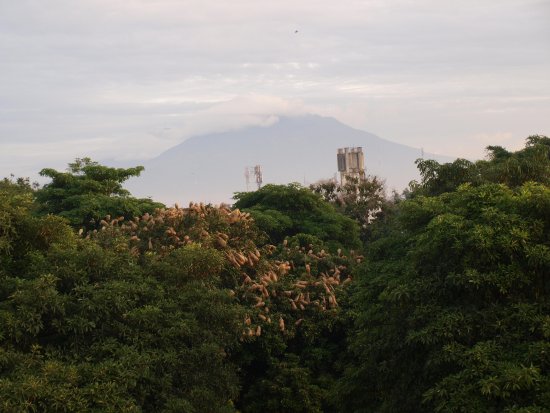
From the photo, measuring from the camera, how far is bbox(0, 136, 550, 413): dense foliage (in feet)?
35.1

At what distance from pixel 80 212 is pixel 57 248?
8.91 meters

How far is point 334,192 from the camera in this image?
32094mm

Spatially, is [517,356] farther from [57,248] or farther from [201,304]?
[57,248]

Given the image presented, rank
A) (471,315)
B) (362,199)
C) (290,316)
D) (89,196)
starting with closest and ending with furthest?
1. (471,315)
2. (290,316)
3. (89,196)
4. (362,199)

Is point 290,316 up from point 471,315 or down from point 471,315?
down

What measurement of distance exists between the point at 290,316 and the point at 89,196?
26.6 ft

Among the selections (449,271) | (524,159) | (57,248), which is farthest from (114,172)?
(449,271)

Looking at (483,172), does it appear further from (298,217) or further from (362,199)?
(362,199)

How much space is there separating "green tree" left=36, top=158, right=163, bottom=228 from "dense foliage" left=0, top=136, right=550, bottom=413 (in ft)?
12.0

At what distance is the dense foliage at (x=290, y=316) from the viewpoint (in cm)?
1070

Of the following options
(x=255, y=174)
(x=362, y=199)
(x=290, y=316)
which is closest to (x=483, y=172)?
(x=290, y=316)

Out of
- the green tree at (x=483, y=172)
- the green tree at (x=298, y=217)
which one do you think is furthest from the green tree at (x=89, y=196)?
the green tree at (x=483, y=172)

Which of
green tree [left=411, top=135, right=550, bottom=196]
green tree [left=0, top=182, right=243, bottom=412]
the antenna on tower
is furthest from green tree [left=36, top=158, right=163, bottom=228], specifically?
the antenna on tower

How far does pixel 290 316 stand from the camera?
18172 mm
